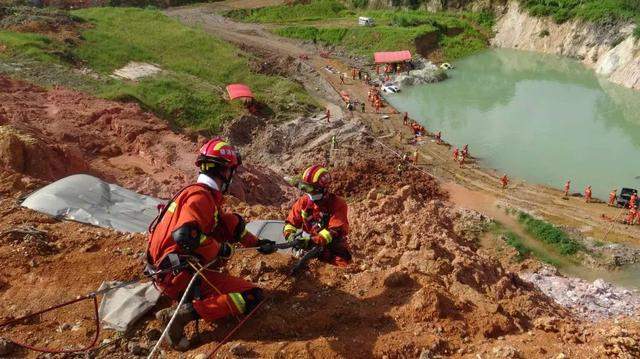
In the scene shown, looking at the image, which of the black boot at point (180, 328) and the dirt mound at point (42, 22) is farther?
the dirt mound at point (42, 22)

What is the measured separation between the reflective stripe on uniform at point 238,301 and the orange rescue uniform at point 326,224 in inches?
62.7

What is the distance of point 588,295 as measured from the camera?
45.5 ft

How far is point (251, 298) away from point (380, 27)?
43062 millimetres

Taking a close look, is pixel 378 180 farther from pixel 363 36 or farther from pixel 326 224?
pixel 363 36

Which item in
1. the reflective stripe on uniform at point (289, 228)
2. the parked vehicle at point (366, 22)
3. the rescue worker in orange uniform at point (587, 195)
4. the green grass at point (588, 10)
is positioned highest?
the green grass at point (588, 10)

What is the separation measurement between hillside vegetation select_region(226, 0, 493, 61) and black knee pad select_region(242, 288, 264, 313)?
38936 millimetres

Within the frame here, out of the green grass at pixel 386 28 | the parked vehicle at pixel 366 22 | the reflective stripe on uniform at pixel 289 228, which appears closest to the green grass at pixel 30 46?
the reflective stripe on uniform at pixel 289 228

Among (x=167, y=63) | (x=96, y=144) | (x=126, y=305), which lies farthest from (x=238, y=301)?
(x=167, y=63)

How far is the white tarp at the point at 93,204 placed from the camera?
8.87 meters

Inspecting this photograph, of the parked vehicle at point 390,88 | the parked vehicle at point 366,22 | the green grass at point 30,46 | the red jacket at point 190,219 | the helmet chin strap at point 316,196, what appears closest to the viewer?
the red jacket at point 190,219

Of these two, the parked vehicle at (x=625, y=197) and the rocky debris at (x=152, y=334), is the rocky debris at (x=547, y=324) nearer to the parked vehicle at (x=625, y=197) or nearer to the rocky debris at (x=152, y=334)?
the rocky debris at (x=152, y=334)

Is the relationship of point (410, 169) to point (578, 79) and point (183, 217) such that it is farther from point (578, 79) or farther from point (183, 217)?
point (578, 79)

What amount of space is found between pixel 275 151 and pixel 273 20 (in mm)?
33049

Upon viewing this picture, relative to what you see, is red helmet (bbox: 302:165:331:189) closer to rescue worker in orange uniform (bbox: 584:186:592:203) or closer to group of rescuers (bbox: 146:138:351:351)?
group of rescuers (bbox: 146:138:351:351)
